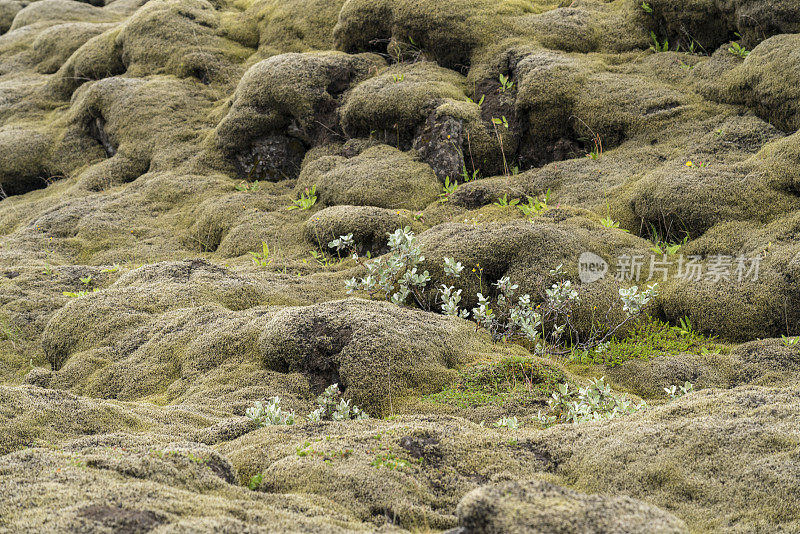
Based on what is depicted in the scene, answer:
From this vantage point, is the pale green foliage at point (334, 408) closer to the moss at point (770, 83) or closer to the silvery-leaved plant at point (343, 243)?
the silvery-leaved plant at point (343, 243)

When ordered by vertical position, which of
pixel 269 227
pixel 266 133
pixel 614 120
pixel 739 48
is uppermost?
pixel 739 48

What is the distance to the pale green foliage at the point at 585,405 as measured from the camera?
4980mm

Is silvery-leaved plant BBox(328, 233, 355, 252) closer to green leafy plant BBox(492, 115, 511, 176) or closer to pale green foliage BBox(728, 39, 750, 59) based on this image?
green leafy plant BBox(492, 115, 511, 176)

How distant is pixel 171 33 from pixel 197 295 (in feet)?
35.5

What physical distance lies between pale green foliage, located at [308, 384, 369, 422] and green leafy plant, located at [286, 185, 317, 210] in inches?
219

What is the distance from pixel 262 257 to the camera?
970cm

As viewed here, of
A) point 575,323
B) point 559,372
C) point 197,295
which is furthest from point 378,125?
point 559,372

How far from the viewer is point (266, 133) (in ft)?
40.4

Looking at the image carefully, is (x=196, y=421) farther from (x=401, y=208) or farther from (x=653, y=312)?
(x=401, y=208)

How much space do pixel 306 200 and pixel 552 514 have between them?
872 centimetres

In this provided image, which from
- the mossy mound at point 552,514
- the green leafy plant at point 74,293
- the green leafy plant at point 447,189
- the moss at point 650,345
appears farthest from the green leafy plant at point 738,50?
the green leafy plant at point 74,293

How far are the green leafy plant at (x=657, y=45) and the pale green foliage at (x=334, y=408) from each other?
29.2 feet

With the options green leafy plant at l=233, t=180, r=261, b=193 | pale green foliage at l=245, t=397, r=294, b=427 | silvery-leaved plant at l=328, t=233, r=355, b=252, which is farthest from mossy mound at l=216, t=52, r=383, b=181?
pale green foliage at l=245, t=397, r=294, b=427

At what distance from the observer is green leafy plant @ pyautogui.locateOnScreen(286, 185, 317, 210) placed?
427 inches
